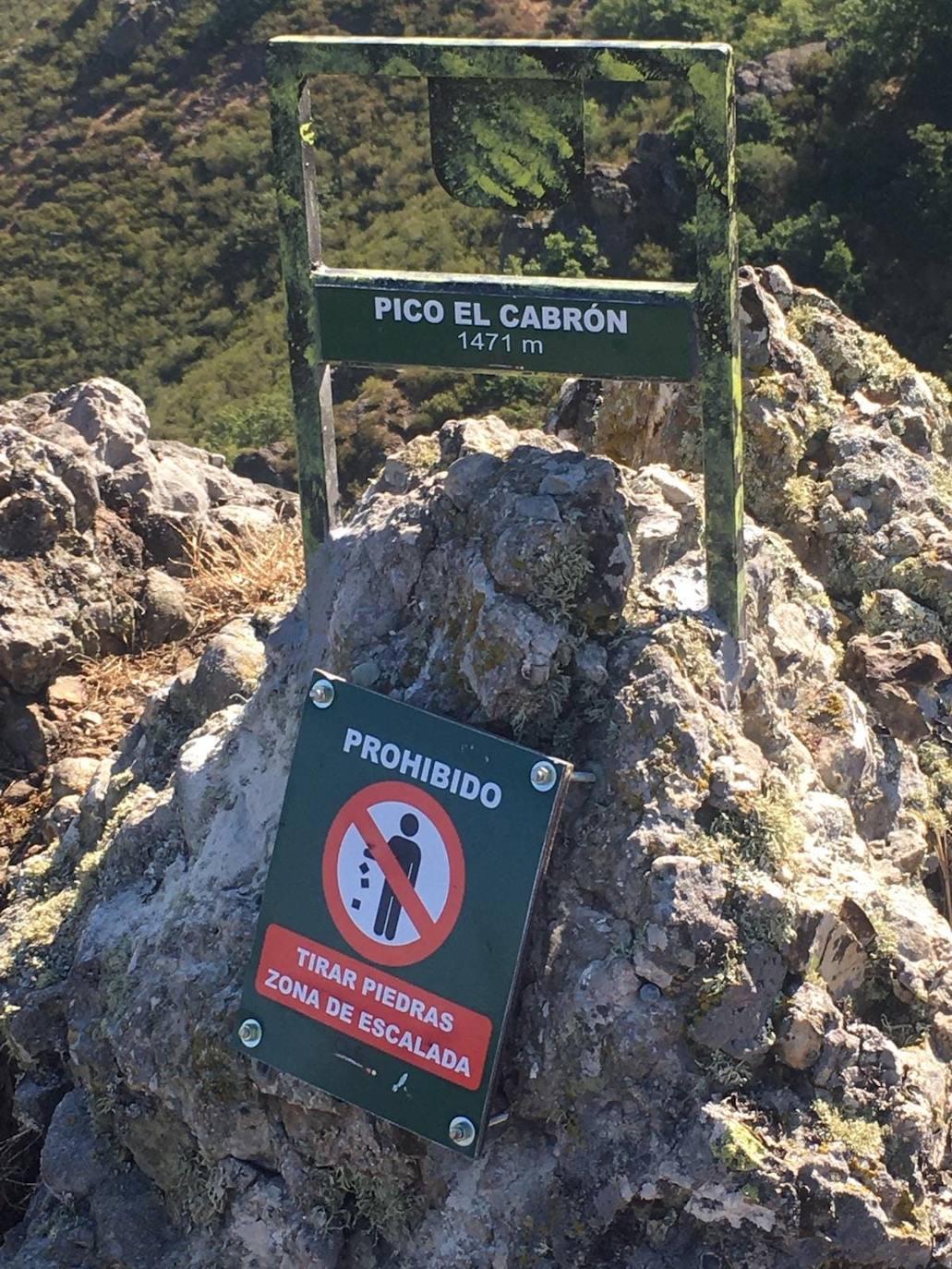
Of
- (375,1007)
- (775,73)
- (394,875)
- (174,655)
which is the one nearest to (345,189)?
(775,73)

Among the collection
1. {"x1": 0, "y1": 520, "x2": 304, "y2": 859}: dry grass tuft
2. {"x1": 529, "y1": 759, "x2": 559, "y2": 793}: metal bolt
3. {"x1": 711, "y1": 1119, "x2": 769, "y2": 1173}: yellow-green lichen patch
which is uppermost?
{"x1": 529, "y1": 759, "x2": 559, "y2": 793}: metal bolt

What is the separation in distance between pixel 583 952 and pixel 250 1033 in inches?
33.8

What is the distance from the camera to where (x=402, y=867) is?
11.7 ft

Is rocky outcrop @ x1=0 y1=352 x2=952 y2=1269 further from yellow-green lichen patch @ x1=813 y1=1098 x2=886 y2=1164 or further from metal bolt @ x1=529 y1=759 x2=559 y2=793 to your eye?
metal bolt @ x1=529 y1=759 x2=559 y2=793

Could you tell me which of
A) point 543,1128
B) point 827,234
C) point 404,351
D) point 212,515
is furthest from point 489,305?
point 827,234

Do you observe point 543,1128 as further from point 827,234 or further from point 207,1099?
point 827,234

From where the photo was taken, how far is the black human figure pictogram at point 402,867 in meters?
3.55

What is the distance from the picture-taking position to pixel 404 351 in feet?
12.5

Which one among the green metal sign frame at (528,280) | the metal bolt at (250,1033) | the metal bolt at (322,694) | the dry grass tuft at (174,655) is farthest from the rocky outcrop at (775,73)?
the metal bolt at (250,1033)

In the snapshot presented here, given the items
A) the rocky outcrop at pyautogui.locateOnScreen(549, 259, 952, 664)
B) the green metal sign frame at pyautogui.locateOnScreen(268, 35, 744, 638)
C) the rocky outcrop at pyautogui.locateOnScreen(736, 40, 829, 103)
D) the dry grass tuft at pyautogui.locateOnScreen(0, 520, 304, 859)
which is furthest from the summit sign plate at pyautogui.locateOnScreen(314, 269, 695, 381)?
the rocky outcrop at pyautogui.locateOnScreen(736, 40, 829, 103)

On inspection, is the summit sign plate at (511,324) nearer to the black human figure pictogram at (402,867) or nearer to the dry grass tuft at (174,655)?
the black human figure pictogram at (402,867)

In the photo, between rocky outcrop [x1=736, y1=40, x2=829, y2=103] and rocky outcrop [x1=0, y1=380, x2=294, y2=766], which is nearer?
rocky outcrop [x1=0, y1=380, x2=294, y2=766]

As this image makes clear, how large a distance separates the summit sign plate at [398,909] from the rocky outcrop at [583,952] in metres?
0.14

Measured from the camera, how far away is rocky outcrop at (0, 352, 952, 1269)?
3.35m
